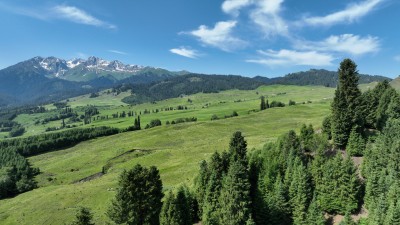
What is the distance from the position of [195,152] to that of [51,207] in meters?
66.0

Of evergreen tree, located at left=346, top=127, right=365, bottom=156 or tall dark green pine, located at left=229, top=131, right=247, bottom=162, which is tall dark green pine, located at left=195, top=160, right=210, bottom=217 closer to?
tall dark green pine, located at left=229, top=131, right=247, bottom=162

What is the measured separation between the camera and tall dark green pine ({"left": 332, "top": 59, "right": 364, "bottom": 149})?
82.1 meters

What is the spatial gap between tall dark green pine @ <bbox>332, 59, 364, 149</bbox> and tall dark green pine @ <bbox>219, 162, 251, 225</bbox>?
3090 centimetres

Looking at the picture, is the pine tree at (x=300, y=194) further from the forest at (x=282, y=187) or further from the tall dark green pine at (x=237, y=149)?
the tall dark green pine at (x=237, y=149)

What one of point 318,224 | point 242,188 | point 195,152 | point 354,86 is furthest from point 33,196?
point 354,86

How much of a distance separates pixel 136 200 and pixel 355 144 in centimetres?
5421

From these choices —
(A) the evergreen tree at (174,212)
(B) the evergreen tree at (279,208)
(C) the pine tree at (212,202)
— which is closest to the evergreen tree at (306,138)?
(B) the evergreen tree at (279,208)

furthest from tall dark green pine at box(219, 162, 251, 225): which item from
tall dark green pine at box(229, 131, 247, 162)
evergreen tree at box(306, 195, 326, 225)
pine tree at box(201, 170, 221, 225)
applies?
evergreen tree at box(306, 195, 326, 225)

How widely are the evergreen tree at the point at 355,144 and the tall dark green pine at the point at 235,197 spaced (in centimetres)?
3004

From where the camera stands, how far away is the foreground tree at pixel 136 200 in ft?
226

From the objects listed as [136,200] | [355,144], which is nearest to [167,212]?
[136,200]

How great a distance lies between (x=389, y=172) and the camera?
62.0 meters

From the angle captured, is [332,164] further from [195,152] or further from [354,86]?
[195,152]

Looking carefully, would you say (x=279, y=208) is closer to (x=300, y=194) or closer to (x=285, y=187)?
(x=285, y=187)
